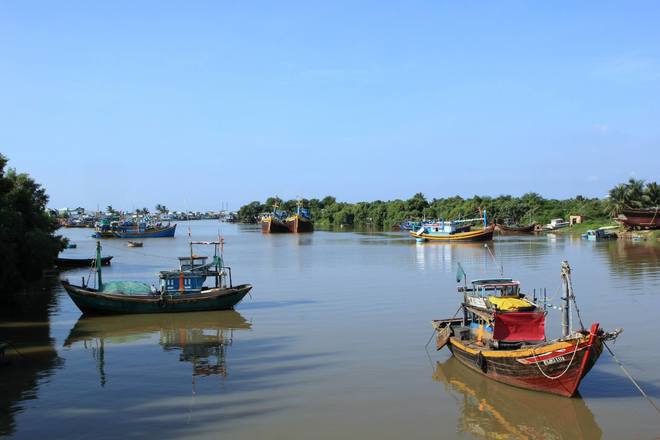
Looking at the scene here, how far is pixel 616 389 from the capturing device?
13.8 meters

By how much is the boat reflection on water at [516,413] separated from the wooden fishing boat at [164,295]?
12.9m

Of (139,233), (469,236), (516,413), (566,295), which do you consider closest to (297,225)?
(139,233)

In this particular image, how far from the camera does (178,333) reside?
21328 mm

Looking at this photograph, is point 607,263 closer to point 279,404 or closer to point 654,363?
point 654,363

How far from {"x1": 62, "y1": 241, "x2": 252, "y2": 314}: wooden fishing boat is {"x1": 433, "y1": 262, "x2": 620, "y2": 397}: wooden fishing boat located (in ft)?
35.9

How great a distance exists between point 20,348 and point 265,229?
93.6 meters

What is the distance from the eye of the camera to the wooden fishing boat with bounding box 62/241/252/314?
23953 mm

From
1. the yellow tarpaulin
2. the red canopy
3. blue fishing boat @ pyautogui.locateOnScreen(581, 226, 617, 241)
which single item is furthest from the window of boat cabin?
blue fishing boat @ pyautogui.locateOnScreen(581, 226, 617, 241)

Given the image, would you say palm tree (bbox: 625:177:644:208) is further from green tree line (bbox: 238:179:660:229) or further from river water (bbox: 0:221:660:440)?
river water (bbox: 0:221:660:440)

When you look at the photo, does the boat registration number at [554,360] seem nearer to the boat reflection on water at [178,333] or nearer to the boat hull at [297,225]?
the boat reflection on water at [178,333]

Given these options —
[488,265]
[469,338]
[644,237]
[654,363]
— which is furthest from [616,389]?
[644,237]

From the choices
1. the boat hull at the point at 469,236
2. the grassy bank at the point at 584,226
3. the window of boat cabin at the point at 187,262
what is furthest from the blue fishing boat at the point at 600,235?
the window of boat cabin at the point at 187,262

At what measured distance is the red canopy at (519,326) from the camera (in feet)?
46.6

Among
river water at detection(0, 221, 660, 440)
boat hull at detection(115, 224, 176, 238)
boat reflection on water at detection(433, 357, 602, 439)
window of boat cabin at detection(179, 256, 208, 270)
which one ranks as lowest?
boat reflection on water at detection(433, 357, 602, 439)
